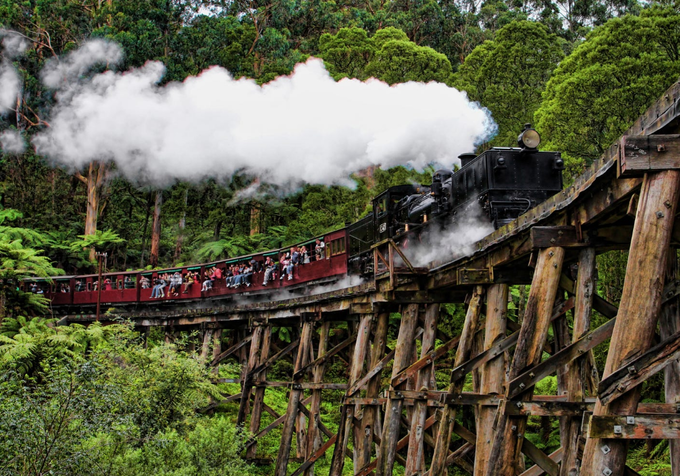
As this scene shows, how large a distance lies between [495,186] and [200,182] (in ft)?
92.0

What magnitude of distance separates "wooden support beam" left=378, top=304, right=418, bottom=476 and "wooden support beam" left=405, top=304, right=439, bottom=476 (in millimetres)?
281

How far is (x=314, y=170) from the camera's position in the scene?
966 inches

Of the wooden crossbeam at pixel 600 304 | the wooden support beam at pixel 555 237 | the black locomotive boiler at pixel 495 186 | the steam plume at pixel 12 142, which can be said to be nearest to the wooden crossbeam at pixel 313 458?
the black locomotive boiler at pixel 495 186

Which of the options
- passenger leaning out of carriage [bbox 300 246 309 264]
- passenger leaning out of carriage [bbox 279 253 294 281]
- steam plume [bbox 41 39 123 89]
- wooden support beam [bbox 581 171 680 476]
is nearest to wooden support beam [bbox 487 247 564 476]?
wooden support beam [bbox 581 171 680 476]

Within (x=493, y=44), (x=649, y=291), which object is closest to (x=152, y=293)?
(x=493, y=44)

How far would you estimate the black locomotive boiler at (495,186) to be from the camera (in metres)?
11.9

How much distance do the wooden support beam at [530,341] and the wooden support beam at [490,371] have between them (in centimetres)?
99

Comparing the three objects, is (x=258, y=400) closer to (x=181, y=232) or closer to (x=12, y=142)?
(x=181, y=232)

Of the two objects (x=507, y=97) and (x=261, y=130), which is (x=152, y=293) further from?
(x=507, y=97)

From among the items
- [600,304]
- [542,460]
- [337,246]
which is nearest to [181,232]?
[337,246]

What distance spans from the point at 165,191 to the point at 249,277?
19620 mm

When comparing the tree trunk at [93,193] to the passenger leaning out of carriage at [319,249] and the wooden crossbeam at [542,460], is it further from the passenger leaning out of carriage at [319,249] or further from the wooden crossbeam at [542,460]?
the wooden crossbeam at [542,460]

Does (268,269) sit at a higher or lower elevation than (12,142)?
lower

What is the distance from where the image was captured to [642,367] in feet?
15.8
